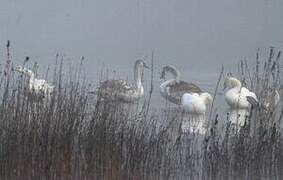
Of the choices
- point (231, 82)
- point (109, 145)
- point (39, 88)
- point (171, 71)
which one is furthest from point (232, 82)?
point (109, 145)

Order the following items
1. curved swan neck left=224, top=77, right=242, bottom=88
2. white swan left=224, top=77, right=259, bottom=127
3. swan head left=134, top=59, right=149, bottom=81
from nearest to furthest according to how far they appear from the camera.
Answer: white swan left=224, top=77, right=259, bottom=127
curved swan neck left=224, top=77, right=242, bottom=88
swan head left=134, top=59, right=149, bottom=81

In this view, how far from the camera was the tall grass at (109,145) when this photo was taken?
486 centimetres

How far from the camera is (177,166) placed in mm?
5590

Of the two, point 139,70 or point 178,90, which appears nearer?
point 178,90

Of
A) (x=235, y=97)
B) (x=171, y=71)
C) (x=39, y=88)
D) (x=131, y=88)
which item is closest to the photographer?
(x=39, y=88)

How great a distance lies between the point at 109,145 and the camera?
16.9 ft

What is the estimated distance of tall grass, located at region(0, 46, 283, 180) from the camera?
4.86 meters

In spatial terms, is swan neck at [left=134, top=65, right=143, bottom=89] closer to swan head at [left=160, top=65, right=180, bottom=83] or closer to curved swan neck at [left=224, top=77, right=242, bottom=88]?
swan head at [left=160, top=65, right=180, bottom=83]

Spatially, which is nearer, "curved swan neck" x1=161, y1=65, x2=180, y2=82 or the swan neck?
the swan neck

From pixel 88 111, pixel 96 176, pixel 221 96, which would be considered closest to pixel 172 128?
pixel 88 111

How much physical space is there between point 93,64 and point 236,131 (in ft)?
22.4

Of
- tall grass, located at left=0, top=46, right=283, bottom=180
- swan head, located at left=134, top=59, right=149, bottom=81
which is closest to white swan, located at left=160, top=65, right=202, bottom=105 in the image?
swan head, located at left=134, top=59, right=149, bottom=81


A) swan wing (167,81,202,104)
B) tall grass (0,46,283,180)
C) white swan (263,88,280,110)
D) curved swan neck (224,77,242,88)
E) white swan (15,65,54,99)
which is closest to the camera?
tall grass (0,46,283,180)

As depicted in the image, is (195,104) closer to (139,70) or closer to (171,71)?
(139,70)
